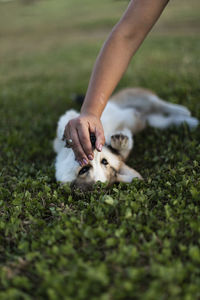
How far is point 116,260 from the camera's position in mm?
1850

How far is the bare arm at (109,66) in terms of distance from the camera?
2549mm

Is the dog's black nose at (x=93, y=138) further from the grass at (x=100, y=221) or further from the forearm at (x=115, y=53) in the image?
the grass at (x=100, y=221)

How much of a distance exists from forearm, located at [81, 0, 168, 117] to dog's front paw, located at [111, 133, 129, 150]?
0.86 m

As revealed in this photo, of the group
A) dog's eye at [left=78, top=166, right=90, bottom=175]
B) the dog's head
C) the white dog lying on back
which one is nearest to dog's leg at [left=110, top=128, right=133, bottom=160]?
the white dog lying on back

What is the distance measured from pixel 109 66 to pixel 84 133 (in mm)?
677

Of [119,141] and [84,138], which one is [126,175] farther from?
[84,138]

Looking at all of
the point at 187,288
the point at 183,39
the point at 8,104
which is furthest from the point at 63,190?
the point at 183,39

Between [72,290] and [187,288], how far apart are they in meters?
0.66

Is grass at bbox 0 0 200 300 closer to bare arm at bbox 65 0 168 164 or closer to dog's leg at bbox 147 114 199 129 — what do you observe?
A: dog's leg at bbox 147 114 199 129

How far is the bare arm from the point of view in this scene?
2.55 m

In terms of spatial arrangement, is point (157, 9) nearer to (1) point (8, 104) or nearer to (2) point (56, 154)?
(2) point (56, 154)

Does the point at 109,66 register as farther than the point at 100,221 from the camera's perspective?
Yes

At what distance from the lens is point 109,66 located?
2.64 m

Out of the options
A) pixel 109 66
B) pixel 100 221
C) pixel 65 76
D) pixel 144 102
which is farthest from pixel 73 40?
pixel 100 221
